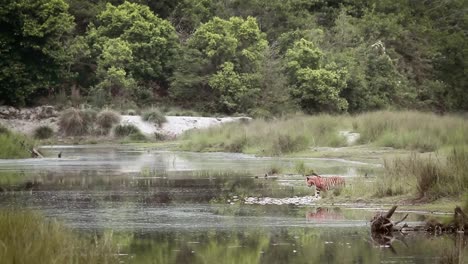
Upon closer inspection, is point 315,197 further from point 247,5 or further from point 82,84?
point 247,5

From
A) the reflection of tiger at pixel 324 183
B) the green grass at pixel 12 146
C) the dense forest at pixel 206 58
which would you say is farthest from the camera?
the dense forest at pixel 206 58

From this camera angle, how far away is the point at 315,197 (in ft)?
72.1

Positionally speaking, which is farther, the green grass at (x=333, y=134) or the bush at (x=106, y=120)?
the bush at (x=106, y=120)

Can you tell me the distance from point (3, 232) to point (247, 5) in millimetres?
65208

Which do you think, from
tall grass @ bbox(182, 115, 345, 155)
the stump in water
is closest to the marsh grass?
the stump in water

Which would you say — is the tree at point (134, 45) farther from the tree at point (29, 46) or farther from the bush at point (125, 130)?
the bush at point (125, 130)

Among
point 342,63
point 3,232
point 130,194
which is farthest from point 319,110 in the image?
point 3,232

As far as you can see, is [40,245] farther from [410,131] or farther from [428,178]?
[410,131]

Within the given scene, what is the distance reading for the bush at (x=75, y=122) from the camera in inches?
2217

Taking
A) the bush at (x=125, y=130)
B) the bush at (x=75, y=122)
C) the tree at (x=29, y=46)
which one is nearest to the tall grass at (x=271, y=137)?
the bush at (x=125, y=130)

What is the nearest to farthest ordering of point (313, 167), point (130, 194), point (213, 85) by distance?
1. point (130, 194)
2. point (313, 167)
3. point (213, 85)

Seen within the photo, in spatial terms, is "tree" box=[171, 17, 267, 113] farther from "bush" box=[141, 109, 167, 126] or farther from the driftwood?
the driftwood

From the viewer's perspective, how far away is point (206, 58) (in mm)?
65438

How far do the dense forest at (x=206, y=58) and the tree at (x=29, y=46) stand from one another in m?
0.08
